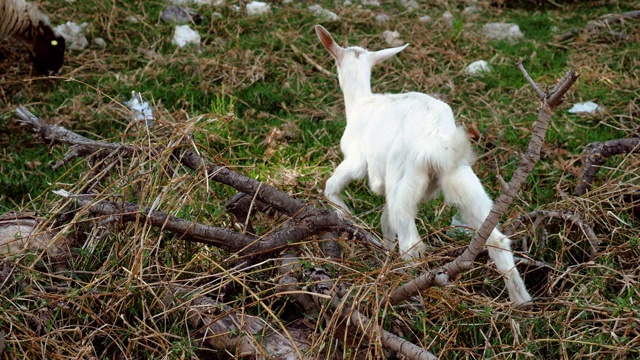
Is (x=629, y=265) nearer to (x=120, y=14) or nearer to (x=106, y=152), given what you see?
(x=106, y=152)

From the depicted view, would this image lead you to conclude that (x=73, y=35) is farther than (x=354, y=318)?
Yes

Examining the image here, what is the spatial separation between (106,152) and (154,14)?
390 cm

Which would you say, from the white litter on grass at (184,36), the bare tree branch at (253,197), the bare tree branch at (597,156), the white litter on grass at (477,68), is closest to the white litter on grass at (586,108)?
the white litter on grass at (477,68)

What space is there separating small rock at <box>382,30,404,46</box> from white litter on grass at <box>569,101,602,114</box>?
71.7 inches

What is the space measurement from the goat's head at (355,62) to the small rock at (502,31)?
9.63ft

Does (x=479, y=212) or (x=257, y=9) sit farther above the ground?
(x=479, y=212)

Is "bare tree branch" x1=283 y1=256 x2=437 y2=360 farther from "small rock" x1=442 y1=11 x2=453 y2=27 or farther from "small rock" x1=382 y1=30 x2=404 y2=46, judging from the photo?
"small rock" x1=442 y1=11 x2=453 y2=27

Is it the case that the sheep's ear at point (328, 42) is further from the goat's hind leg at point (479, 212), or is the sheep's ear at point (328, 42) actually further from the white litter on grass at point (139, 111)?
the goat's hind leg at point (479, 212)

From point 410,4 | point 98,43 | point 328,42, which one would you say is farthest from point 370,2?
point 328,42

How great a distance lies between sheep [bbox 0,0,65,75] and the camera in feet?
20.1

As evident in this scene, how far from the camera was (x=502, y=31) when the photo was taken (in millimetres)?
7184

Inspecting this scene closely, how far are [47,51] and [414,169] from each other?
3.96m

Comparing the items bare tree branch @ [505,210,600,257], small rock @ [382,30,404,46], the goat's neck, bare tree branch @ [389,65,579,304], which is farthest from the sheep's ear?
small rock @ [382,30,404,46]

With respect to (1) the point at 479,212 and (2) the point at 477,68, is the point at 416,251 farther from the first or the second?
(2) the point at 477,68
